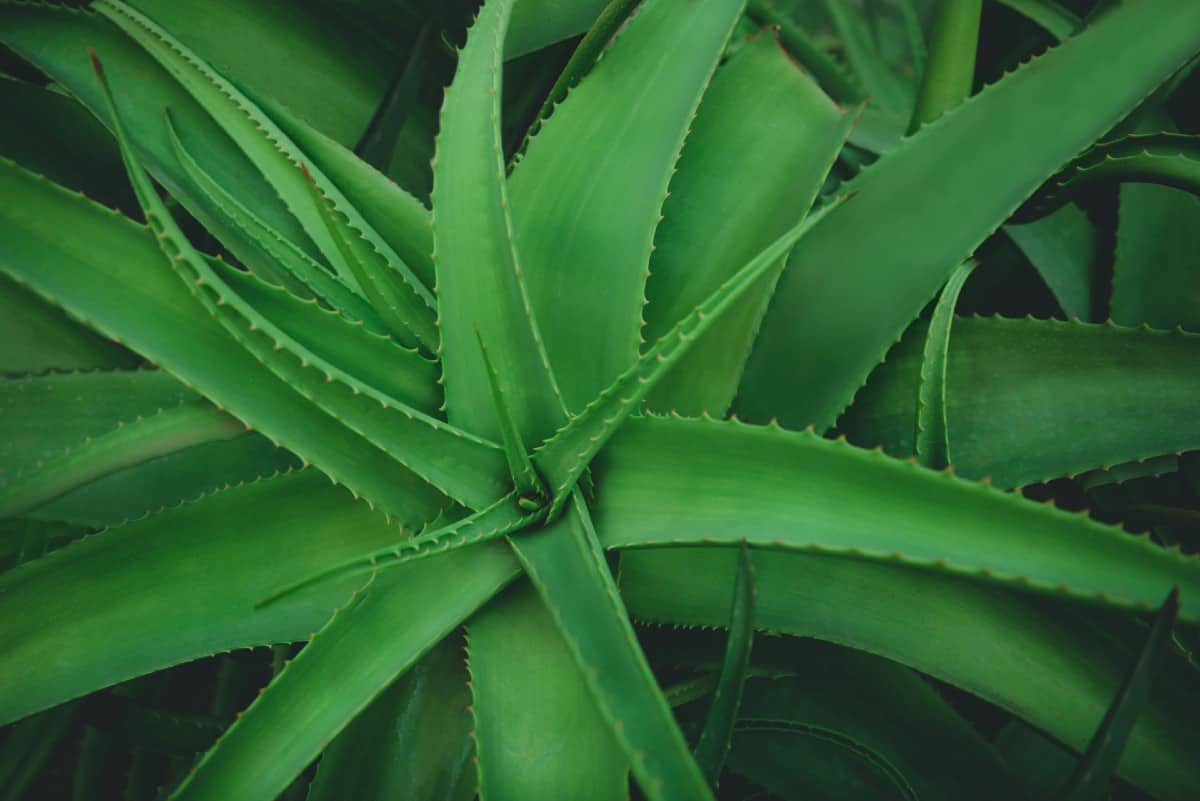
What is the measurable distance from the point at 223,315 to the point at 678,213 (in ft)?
1.03

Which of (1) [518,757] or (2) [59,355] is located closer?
(1) [518,757]

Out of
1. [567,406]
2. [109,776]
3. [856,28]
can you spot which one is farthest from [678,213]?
[109,776]

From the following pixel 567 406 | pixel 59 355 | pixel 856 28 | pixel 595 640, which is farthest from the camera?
pixel 856 28

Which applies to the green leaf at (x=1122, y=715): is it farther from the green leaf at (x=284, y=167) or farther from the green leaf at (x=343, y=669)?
the green leaf at (x=284, y=167)

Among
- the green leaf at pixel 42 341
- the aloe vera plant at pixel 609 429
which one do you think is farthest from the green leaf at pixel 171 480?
the green leaf at pixel 42 341

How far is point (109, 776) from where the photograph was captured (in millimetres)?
714

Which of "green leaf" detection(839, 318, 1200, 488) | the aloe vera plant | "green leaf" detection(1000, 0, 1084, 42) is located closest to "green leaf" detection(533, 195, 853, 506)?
the aloe vera plant

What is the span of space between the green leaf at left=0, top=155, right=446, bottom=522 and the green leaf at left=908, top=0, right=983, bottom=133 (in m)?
0.50

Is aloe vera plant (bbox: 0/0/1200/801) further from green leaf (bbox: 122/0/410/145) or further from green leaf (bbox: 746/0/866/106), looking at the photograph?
green leaf (bbox: 746/0/866/106)

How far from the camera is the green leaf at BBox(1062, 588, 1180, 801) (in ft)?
1.19

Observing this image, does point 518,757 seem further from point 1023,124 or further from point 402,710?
point 1023,124

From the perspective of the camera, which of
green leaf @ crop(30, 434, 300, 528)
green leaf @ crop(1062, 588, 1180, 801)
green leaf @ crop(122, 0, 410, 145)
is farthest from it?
green leaf @ crop(122, 0, 410, 145)

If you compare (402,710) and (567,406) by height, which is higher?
(567,406)

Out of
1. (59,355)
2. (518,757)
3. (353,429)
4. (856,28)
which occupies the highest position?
(856,28)
